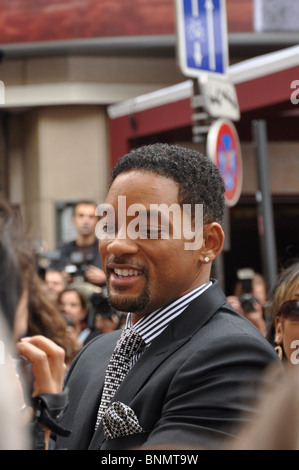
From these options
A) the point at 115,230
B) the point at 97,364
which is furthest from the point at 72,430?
the point at 115,230

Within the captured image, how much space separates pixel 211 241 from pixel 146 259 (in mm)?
214

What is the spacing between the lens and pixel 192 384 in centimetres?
190

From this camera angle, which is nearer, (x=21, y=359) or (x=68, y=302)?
(x=21, y=359)

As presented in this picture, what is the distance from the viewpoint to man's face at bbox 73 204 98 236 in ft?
24.7

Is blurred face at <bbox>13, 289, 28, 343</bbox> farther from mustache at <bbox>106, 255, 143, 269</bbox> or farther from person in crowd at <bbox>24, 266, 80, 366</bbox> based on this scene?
mustache at <bbox>106, 255, 143, 269</bbox>

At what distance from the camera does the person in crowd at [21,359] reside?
1285 mm

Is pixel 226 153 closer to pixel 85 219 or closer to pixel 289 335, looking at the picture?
pixel 85 219

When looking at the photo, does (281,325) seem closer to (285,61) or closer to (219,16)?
(219,16)

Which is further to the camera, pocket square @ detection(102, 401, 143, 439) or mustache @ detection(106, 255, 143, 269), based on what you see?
mustache @ detection(106, 255, 143, 269)

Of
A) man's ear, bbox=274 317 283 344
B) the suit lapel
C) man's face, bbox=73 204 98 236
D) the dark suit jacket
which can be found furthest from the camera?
man's face, bbox=73 204 98 236

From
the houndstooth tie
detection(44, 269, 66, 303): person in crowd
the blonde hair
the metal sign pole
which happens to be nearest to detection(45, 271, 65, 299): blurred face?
detection(44, 269, 66, 303): person in crowd

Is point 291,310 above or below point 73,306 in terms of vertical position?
above

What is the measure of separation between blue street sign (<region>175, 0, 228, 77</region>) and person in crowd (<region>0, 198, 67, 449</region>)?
14.9ft

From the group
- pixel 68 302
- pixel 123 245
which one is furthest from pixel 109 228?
pixel 68 302
